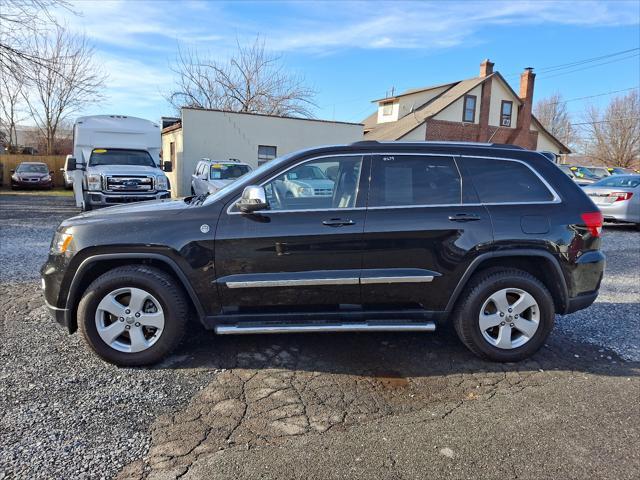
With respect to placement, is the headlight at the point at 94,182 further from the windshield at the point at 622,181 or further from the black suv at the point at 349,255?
the windshield at the point at 622,181

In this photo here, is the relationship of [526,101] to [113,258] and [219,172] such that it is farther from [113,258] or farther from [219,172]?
[113,258]

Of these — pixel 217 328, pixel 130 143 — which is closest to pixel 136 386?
pixel 217 328

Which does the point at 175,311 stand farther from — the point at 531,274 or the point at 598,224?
the point at 598,224

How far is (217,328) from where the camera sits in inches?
143

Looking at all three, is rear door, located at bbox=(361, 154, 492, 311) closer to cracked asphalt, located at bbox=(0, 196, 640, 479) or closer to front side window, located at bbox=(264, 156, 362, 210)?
front side window, located at bbox=(264, 156, 362, 210)

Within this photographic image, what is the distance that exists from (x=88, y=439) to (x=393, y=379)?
7.07ft

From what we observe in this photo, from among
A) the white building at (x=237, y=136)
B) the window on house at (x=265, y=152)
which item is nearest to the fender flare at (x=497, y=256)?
the white building at (x=237, y=136)

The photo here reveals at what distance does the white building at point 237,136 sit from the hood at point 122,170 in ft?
26.4

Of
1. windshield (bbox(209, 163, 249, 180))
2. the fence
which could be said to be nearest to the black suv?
windshield (bbox(209, 163, 249, 180))

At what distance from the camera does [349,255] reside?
367 centimetres

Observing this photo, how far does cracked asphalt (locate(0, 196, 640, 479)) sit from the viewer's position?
A: 2.54 m

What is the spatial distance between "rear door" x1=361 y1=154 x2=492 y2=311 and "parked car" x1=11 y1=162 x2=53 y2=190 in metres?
25.1

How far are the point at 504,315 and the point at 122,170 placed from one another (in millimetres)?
10164

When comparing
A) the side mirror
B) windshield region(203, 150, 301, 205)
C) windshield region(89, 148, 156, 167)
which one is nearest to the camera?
the side mirror
